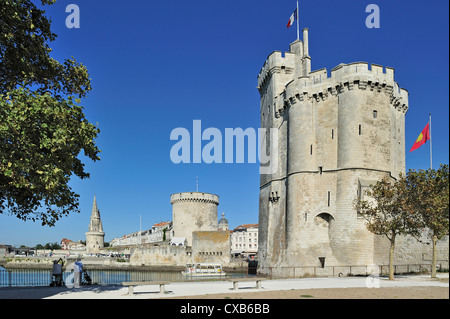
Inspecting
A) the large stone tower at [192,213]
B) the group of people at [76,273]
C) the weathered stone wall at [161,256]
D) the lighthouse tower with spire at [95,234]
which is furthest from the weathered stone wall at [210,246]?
the lighthouse tower with spire at [95,234]

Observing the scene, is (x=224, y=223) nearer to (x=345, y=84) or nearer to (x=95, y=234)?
(x=95, y=234)

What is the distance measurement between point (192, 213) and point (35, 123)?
198 ft

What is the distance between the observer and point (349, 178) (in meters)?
33.1

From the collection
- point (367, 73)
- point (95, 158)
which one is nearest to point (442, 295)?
point (95, 158)

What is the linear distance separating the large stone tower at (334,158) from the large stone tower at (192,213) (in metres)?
35.5

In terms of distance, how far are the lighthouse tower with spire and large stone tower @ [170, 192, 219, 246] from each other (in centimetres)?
4927

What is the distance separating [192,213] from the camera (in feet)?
242

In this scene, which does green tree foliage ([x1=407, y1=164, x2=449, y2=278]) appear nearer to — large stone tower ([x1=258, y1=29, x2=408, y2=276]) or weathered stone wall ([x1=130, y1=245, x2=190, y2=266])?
large stone tower ([x1=258, y1=29, x2=408, y2=276])

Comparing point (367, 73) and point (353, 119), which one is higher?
point (367, 73)

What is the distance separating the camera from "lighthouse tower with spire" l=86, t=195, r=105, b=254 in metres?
115

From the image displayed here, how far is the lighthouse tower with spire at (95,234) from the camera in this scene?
11462 centimetres

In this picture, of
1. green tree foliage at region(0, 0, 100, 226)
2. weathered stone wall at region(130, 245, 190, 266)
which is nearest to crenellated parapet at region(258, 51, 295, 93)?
green tree foliage at region(0, 0, 100, 226)

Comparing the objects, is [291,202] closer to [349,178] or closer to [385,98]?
[349,178]
